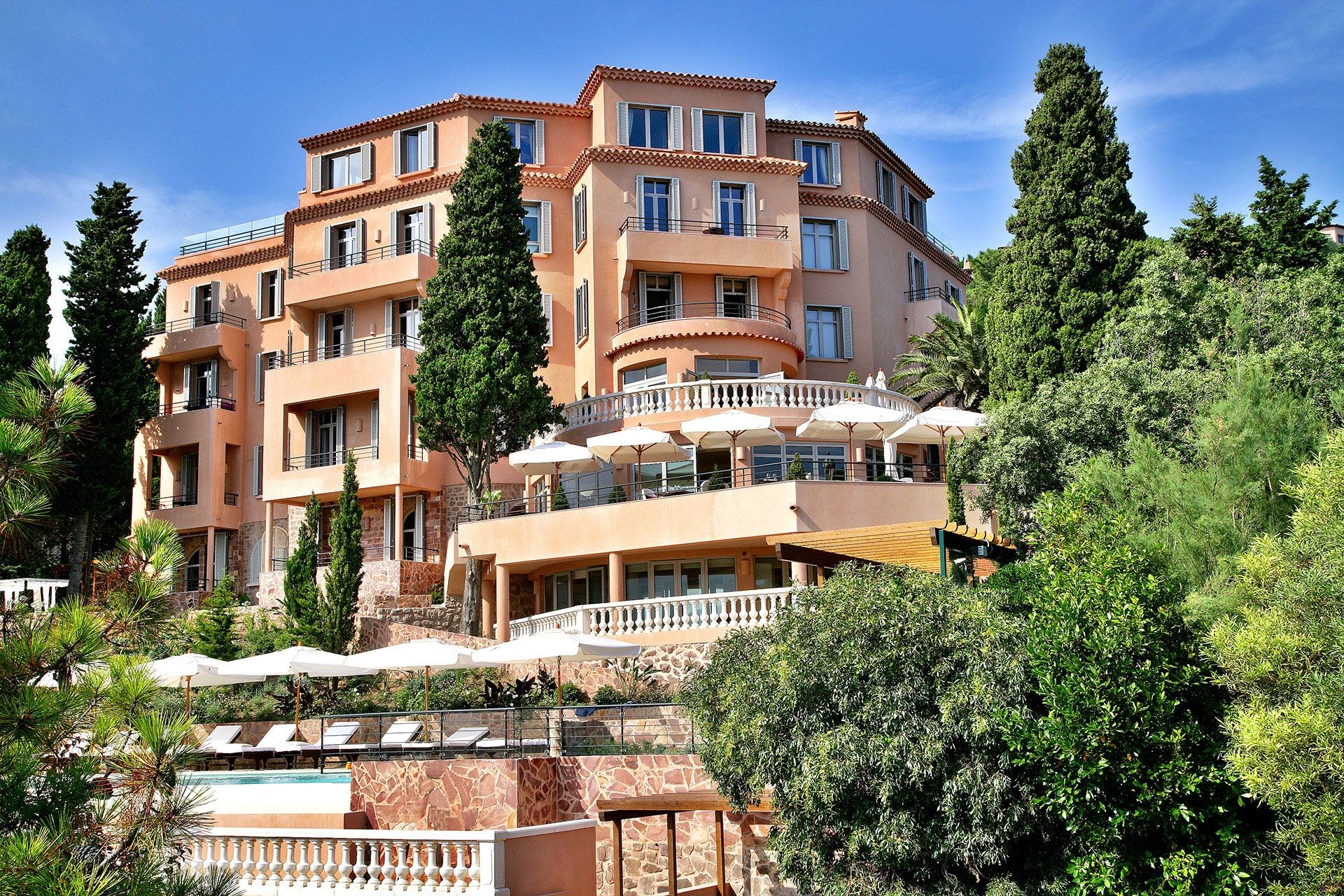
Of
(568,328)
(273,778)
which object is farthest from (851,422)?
(273,778)

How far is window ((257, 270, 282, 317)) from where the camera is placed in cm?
4828

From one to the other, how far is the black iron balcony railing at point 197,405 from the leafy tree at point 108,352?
9.24 ft

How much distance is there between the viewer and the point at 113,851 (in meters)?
9.48

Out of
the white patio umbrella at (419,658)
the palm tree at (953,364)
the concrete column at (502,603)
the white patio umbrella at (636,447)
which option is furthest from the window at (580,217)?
the white patio umbrella at (419,658)

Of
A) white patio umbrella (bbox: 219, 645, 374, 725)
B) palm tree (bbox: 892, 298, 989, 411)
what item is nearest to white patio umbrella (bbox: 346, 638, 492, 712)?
white patio umbrella (bbox: 219, 645, 374, 725)

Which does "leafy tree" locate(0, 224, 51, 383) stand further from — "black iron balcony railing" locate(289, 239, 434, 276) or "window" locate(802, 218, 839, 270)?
"window" locate(802, 218, 839, 270)

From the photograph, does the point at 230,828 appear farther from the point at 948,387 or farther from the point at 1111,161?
the point at 948,387

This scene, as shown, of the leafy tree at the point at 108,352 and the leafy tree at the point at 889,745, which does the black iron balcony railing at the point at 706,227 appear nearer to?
the leafy tree at the point at 108,352

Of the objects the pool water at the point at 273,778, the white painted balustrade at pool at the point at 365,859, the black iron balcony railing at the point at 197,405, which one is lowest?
the white painted balustrade at pool at the point at 365,859

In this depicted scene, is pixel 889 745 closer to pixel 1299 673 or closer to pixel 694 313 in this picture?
pixel 1299 673

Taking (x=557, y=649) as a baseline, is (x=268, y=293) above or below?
above

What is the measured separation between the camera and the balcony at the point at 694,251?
4066 centimetres

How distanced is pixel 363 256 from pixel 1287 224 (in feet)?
95.5

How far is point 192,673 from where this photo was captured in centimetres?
2548
